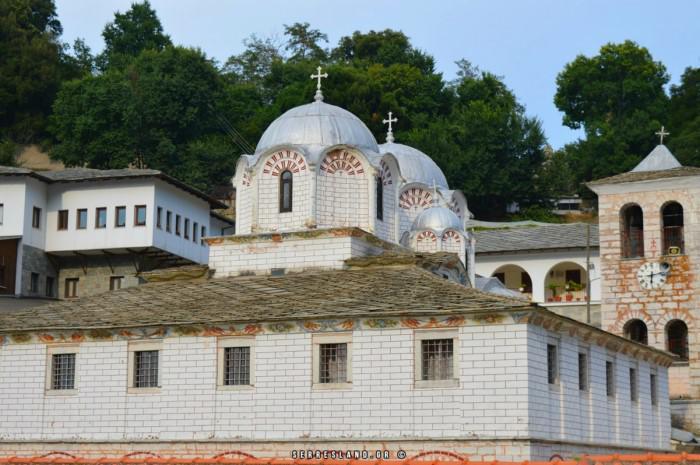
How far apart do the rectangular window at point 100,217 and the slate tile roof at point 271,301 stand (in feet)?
88.1

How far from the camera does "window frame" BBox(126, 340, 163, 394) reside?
108 feet

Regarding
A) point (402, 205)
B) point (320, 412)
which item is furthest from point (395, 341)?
point (402, 205)

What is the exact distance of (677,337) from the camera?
51.5 meters

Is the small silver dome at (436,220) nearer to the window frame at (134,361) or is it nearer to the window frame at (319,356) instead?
the window frame at (319,356)

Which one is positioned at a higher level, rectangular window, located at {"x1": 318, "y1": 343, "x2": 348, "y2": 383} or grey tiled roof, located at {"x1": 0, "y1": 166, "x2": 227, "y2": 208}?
grey tiled roof, located at {"x1": 0, "y1": 166, "x2": 227, "y2": 208}

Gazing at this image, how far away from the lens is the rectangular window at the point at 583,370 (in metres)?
33.0

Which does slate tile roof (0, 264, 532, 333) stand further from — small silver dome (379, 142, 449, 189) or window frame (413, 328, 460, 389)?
small silver dome (379, 142, 449, 189)

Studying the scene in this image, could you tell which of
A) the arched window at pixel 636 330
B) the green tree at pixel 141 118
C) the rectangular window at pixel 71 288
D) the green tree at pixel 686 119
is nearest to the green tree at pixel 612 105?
the green tree at pixel 686 119

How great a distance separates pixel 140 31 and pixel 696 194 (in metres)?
67.0

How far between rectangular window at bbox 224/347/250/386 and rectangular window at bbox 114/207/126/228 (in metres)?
32.3

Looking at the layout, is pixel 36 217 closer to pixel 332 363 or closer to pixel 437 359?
pixel 332 363

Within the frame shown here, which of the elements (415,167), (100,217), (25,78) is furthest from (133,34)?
(415,167)

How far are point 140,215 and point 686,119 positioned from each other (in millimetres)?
45604

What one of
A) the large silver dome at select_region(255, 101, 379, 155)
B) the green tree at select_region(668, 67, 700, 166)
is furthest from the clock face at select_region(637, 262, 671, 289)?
the green tree at select_region(668, 67, 700, 166)
